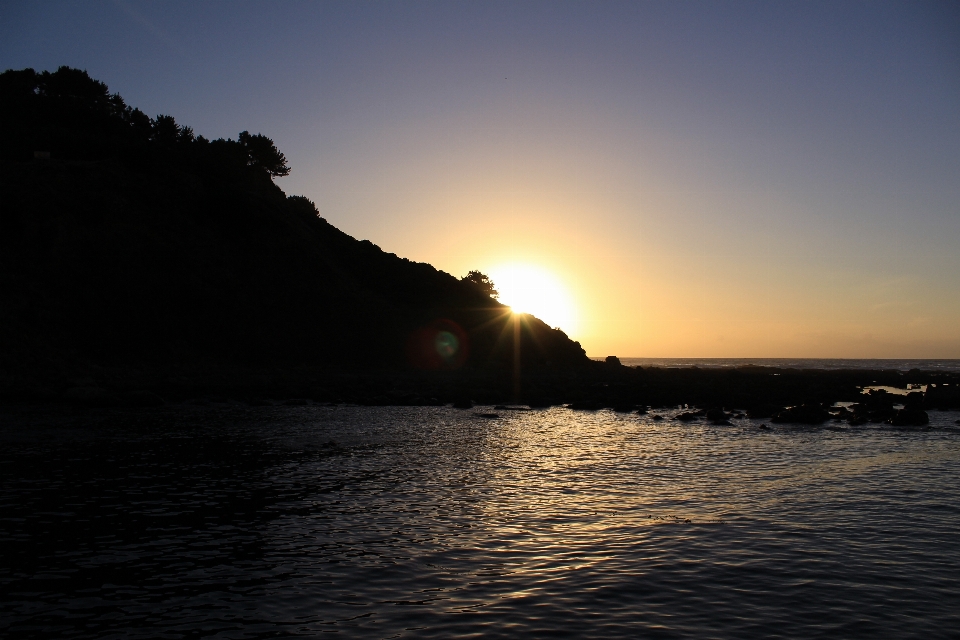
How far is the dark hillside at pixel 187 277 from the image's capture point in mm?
67750

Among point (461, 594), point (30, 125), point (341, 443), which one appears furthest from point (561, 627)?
point (30, 125)

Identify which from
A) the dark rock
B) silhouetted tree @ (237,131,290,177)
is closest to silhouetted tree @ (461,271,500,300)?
silhouetted tree @ (237,131,290,177)

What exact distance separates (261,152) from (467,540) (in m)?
123

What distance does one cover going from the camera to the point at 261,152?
4958 inches

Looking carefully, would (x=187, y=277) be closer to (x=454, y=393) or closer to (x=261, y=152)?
(x=454, y=393)

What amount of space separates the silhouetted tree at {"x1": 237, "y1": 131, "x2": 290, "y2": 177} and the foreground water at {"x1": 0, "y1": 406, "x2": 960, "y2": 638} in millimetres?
102987

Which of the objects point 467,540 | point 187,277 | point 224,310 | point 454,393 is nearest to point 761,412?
point 454,393

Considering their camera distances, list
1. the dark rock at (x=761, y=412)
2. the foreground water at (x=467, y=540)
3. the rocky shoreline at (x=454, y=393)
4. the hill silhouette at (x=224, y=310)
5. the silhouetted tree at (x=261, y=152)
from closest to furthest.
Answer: the foreground water at (x=467, y=540) → the rocky shoreline at (x=454, y=393) → the dark rock at (x=761, y=412) → the hill silhouette at (x=224, y=310) → the silhouetted tree at (x=261, y=152)

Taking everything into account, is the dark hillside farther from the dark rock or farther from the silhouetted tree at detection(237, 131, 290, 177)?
the dark rock

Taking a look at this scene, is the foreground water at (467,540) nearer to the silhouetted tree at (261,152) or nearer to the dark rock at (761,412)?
the dark rock at (761,412)

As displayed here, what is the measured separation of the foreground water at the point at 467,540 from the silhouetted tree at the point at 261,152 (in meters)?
103

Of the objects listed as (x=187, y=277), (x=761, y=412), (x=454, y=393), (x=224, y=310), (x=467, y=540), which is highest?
(x=187, y=277)

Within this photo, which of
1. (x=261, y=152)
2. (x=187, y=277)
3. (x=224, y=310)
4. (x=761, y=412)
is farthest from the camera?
(x=261, y=152)

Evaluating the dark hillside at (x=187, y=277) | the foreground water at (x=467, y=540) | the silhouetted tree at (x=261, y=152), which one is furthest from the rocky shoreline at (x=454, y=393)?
the silhouetted tree at (x=261, y=152)
